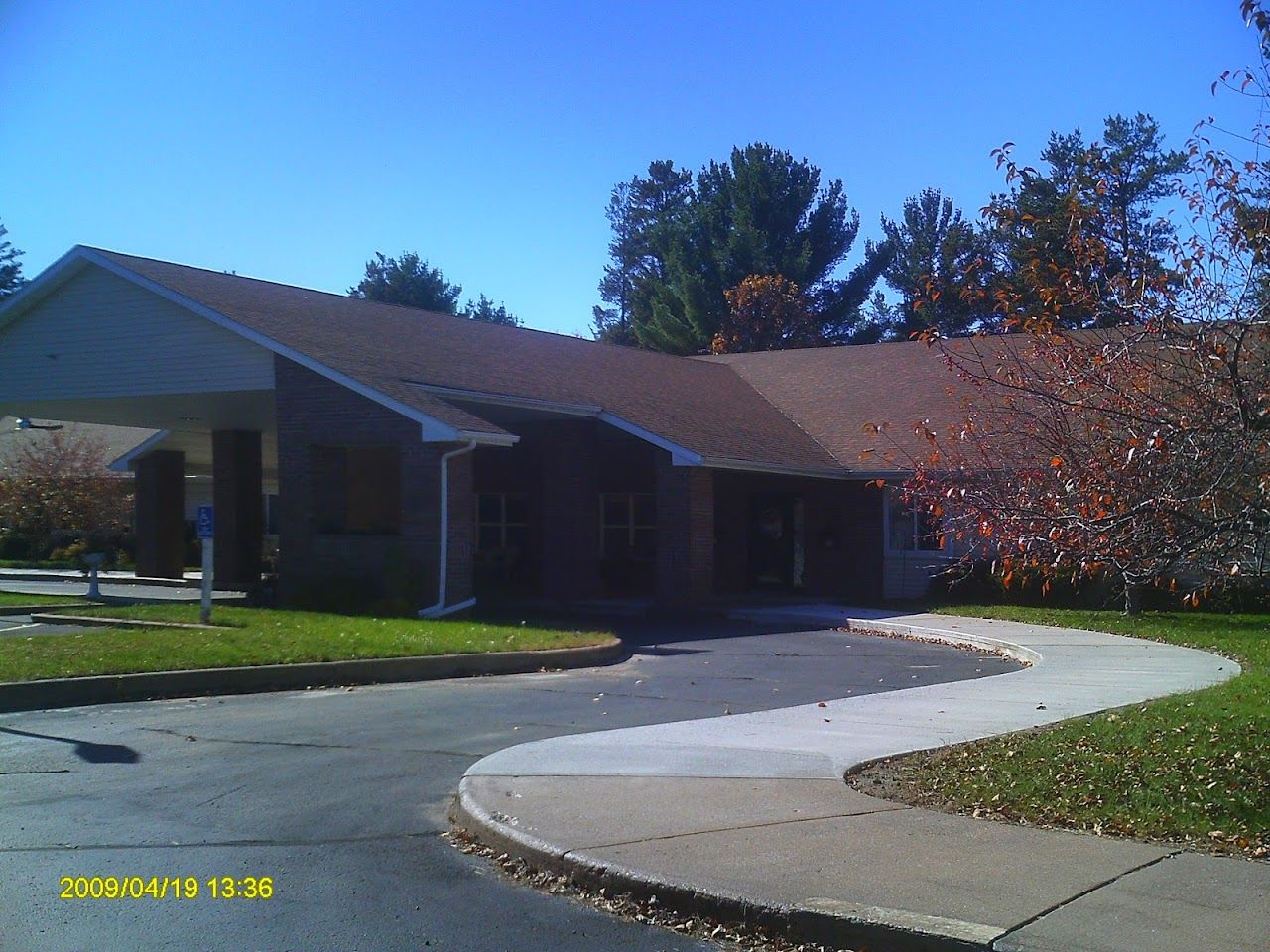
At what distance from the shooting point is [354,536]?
21562 mm

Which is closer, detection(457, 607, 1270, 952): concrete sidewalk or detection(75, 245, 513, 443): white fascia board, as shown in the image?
detection(457, 607, 1270, 952): concrete sidewalk

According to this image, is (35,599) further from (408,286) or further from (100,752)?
(408,286)

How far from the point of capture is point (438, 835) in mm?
7852

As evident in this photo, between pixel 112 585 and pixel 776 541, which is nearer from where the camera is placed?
pixel 776 541

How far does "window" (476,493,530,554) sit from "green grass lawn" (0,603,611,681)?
9283 millimetres

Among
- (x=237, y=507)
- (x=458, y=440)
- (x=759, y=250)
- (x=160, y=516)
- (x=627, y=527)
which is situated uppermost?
(x=759, y=250)

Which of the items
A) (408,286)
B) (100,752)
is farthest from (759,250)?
(100,752)

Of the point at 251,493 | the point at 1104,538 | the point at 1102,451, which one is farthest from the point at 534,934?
the point at 251,493

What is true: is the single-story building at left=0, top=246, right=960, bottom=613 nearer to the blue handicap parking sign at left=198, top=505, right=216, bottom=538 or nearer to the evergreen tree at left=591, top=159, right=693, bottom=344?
the blue handicap parking sign at left=198, top=505, right=216, bottom=538

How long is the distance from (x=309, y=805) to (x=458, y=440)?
11.6 metres

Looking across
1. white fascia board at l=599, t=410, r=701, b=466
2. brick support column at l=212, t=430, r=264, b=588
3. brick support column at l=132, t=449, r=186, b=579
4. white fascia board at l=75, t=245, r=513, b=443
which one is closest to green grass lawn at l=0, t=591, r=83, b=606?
brick support column at l=212, t=430, r=264, b=588

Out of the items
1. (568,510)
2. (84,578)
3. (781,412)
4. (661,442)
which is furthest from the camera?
(84,578)

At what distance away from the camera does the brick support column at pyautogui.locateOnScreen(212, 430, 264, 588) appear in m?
29.0

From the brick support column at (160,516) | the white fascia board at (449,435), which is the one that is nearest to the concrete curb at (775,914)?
the white fascia board at (449,435)
